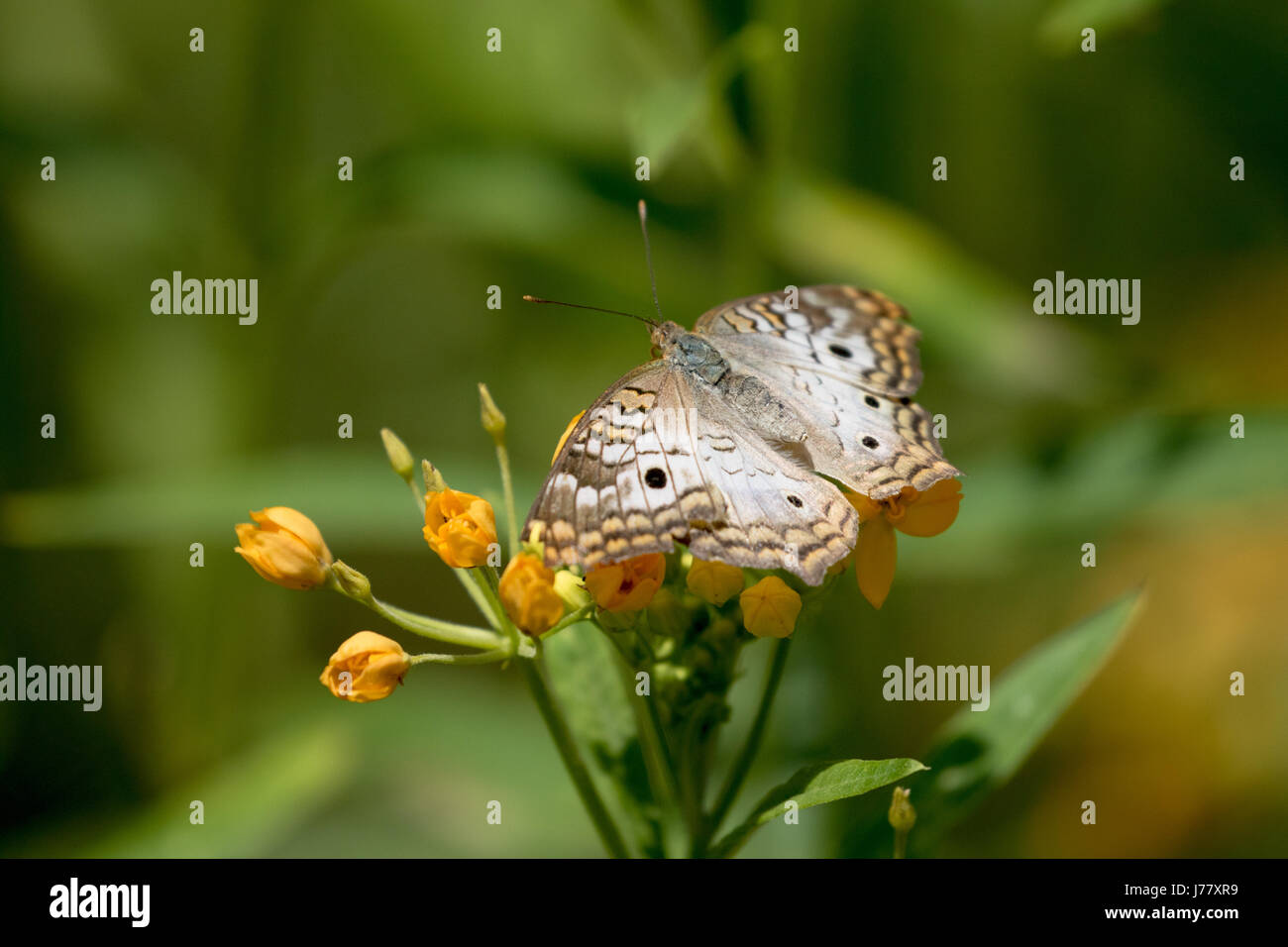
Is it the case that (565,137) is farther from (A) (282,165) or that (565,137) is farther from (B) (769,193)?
(A) (282,165)

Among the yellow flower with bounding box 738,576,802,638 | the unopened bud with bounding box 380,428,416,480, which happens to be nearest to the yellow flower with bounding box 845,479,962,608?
the yellow flower with bounding box 738,576,802,638

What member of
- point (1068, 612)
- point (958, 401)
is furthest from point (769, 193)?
point (1068, 612)

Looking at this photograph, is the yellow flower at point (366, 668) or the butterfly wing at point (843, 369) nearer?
the yellow flower at point (366, 668)

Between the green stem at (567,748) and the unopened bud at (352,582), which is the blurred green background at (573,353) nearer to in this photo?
the green stem at (567,748)

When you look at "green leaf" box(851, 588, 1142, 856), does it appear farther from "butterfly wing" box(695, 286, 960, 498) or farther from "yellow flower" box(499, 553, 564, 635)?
"yellow flower" box(499, 553, 564, 635)

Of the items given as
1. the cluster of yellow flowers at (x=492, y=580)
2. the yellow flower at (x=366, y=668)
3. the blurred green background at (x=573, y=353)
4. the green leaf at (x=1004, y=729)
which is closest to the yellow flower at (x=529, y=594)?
the cluster of yellow flowers at (x=492, y=580)

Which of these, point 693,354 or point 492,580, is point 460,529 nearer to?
point 492,580

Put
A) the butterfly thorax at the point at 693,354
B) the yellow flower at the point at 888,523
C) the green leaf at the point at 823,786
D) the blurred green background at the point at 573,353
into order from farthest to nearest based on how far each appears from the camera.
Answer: the blurred green background at the point at 573,353, the butterfly thorax at the point at 693,354, the yellow flower at the point at 888,523, the green leaf at the point at 823,786
